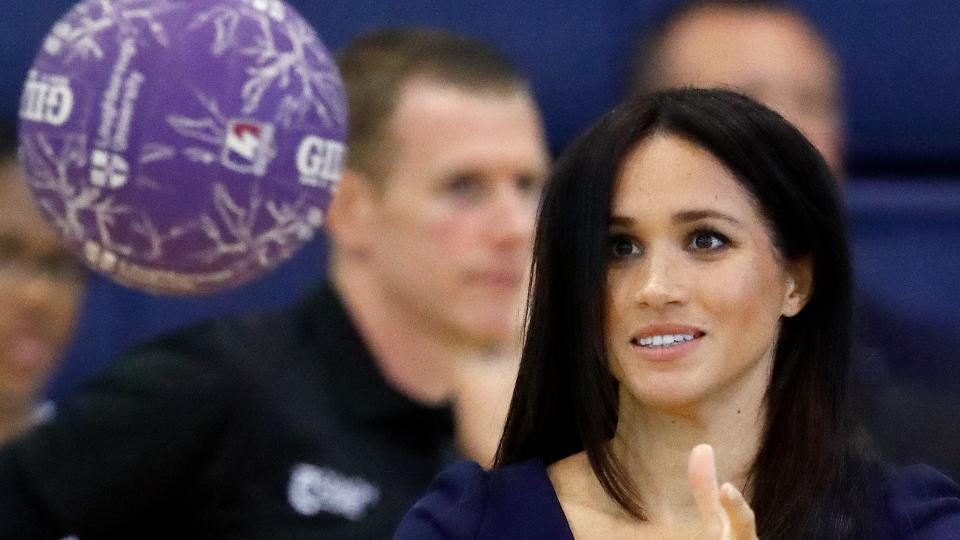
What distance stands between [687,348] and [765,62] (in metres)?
1.59

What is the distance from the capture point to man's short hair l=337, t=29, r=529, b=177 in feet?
10.7

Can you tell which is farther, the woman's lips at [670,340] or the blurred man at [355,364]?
the blurred man at [355,364]

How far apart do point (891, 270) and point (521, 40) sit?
3.12 ft

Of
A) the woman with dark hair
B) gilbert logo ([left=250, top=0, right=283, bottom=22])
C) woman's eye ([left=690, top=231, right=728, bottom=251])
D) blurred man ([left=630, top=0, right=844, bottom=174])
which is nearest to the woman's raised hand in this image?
the woman with dark hair

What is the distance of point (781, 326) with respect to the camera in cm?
200

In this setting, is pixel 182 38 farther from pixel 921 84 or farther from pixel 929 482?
pixel 921 84

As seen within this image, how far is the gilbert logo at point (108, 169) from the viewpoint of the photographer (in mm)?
2254

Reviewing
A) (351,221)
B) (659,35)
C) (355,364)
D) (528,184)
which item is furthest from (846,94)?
(355,364)

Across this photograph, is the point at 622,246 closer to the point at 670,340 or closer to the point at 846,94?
the point at 670,340

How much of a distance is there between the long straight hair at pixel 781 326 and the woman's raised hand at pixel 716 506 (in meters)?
0.20

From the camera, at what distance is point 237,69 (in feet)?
7.54

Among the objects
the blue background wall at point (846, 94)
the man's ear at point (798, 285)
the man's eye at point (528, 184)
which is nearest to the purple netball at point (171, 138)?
the man's ear at point (798, 285)

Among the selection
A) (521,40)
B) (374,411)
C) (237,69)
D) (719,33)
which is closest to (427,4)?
(521,40)

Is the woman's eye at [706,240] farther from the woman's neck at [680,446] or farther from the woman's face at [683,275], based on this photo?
the woman's neck at [680,446]
